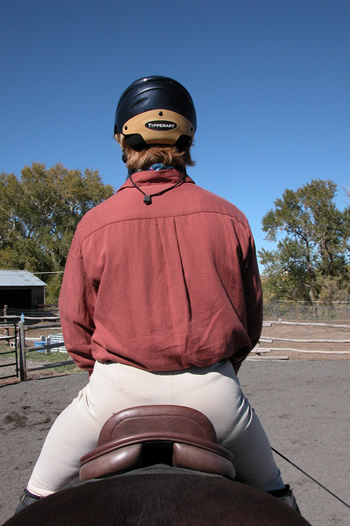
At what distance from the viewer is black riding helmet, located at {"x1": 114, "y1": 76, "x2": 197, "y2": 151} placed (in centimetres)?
173

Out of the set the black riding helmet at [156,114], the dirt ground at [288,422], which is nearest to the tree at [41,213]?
the dirt ground at [288,422]

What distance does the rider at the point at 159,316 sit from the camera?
1.30 meters

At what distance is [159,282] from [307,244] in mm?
43881

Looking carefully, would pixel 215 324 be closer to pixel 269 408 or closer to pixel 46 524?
pixel 46 524

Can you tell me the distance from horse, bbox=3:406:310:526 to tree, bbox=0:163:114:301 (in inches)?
1675

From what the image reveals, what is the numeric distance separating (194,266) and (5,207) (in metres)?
47.0

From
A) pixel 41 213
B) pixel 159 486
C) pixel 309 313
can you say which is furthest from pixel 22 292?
pixel 159 486

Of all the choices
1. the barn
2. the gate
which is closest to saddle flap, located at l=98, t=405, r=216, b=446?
the gate

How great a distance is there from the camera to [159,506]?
82 cm

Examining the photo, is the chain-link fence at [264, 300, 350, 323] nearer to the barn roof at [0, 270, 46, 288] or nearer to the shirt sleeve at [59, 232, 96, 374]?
the barn roof at [0, 270, 46, 288]

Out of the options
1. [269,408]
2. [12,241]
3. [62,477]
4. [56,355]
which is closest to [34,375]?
[56,355]

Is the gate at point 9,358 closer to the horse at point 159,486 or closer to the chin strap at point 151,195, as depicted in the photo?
the chin strap at point 151,195

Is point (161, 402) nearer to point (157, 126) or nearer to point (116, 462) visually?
point (116, 462)

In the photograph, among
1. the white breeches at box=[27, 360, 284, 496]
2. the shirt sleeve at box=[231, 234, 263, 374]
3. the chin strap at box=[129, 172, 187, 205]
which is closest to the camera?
the white breeches at box=[27, 360, 284, 496]
